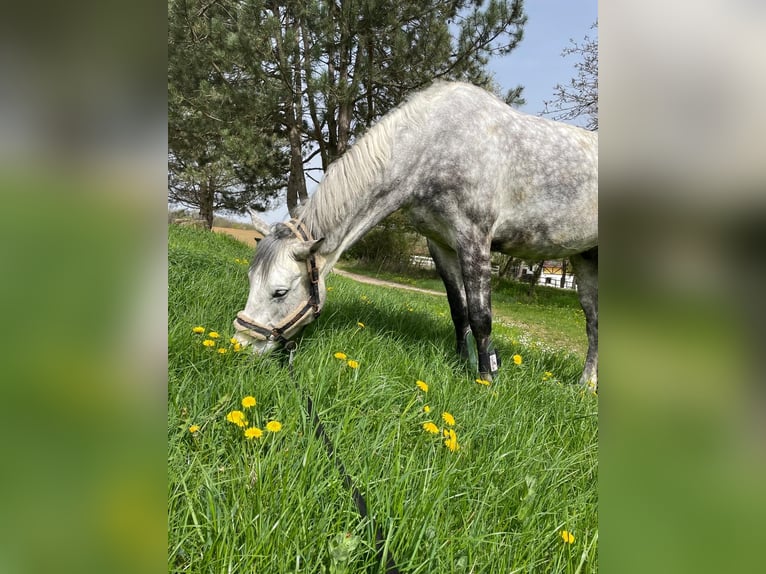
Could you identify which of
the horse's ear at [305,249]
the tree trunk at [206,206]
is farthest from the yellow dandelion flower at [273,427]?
the tree trunk at [206,206]

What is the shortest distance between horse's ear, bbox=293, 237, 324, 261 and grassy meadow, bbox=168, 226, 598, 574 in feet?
1.91

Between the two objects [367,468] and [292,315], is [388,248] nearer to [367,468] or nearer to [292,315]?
[292,315]

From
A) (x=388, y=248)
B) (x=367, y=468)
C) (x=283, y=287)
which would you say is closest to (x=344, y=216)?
(x=283, y=287)

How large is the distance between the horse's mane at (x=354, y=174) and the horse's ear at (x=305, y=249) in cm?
14

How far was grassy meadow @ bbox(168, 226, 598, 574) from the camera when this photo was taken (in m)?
0.99

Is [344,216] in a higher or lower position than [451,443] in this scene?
higher

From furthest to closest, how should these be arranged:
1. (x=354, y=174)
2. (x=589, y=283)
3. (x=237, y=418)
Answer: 1. (x=589, y=283)
2. (x=354, y=174)
3. (x=237, y=418)

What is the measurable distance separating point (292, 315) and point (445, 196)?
4.12 feet

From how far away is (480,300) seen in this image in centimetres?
297

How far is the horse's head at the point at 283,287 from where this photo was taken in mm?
2539

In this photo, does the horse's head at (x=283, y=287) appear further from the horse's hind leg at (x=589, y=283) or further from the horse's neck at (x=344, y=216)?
the horse's hind leg at (x=589, y=283)

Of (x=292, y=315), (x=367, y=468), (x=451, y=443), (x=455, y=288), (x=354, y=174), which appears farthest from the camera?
(x=455, y=288)
